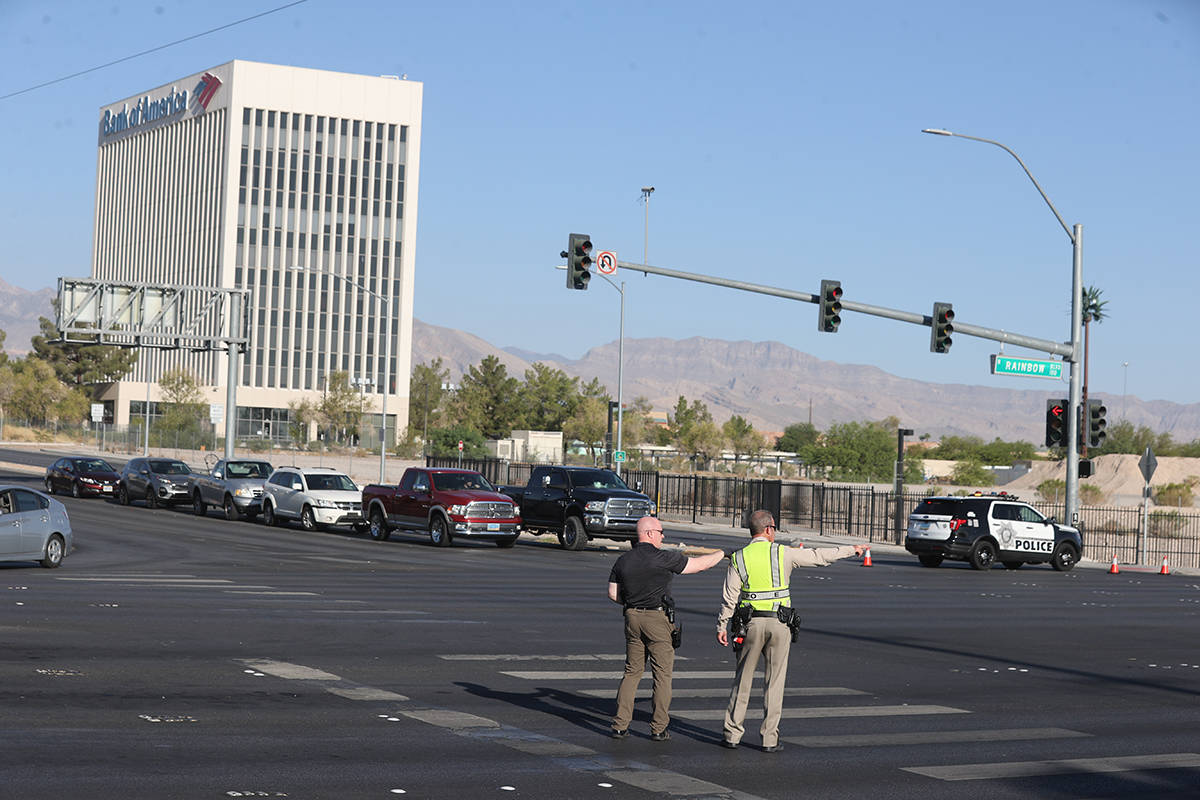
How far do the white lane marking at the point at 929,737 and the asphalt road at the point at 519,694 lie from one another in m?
0.04

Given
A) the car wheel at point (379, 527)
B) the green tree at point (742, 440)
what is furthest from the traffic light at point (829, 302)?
the green tree at point (742, 440)

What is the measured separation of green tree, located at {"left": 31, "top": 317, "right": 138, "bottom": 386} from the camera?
14362cm

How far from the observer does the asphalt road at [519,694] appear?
955 centimetres

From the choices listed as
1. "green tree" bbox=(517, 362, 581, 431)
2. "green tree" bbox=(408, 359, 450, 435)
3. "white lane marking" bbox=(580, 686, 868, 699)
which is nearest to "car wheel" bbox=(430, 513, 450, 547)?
"white lane marking" bbox=(580, 686, 868, 699)

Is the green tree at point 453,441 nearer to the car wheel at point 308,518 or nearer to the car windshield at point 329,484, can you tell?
the car windshield at point 329,484

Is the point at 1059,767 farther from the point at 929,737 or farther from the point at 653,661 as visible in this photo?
the point at 653,661

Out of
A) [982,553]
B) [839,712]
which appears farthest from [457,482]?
[839,712]

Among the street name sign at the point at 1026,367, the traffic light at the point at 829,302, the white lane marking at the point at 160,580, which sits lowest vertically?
the white lane marking at the point at 160,580

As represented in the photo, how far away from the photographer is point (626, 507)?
35.6m

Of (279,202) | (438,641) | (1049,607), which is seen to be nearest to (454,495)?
(1049,607)

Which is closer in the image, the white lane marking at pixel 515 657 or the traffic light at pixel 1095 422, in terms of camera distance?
the white lane marking at pixel 515 657

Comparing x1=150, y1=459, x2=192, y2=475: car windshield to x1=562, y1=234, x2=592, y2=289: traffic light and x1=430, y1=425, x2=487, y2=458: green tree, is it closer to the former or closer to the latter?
x1=562, y1=234, x2=592, y2=289: traffic light

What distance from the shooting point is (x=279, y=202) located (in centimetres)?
12975

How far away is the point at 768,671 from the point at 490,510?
24.7m
